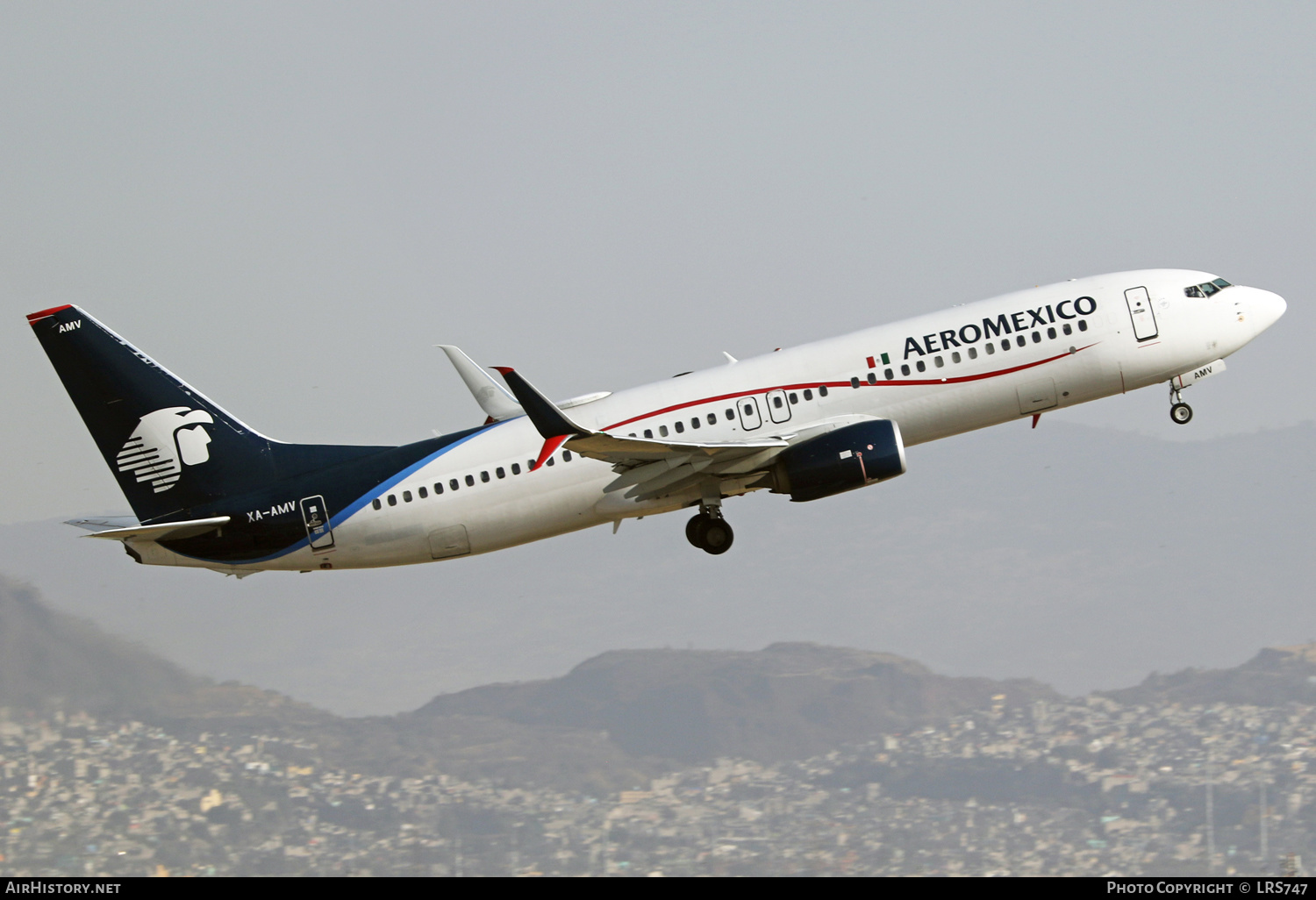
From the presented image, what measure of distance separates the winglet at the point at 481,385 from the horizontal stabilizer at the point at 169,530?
941 centimetres

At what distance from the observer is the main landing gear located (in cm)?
4106

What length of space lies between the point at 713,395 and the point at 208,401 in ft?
52.9

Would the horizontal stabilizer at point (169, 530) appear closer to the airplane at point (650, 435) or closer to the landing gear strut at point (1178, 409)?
the airplane at point (650, 435)

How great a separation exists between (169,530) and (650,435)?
14347mm

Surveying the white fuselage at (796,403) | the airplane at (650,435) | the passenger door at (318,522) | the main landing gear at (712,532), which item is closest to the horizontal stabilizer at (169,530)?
the airplane at (650,435)

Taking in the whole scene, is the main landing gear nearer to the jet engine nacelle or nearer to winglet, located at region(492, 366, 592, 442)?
the jet engine nacelle

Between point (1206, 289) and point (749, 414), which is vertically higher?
point (1206, 289)

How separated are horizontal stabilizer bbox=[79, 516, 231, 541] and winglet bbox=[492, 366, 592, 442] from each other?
465 inches

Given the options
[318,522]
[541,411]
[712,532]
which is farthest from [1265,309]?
[318,522]

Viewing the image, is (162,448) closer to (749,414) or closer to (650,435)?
(650,435)

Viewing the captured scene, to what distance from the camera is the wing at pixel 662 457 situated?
35.4 metres

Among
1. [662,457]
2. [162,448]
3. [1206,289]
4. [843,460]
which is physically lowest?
[843,460]

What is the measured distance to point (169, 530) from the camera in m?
38.4

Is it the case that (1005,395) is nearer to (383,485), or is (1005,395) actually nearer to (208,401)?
(383,485)
